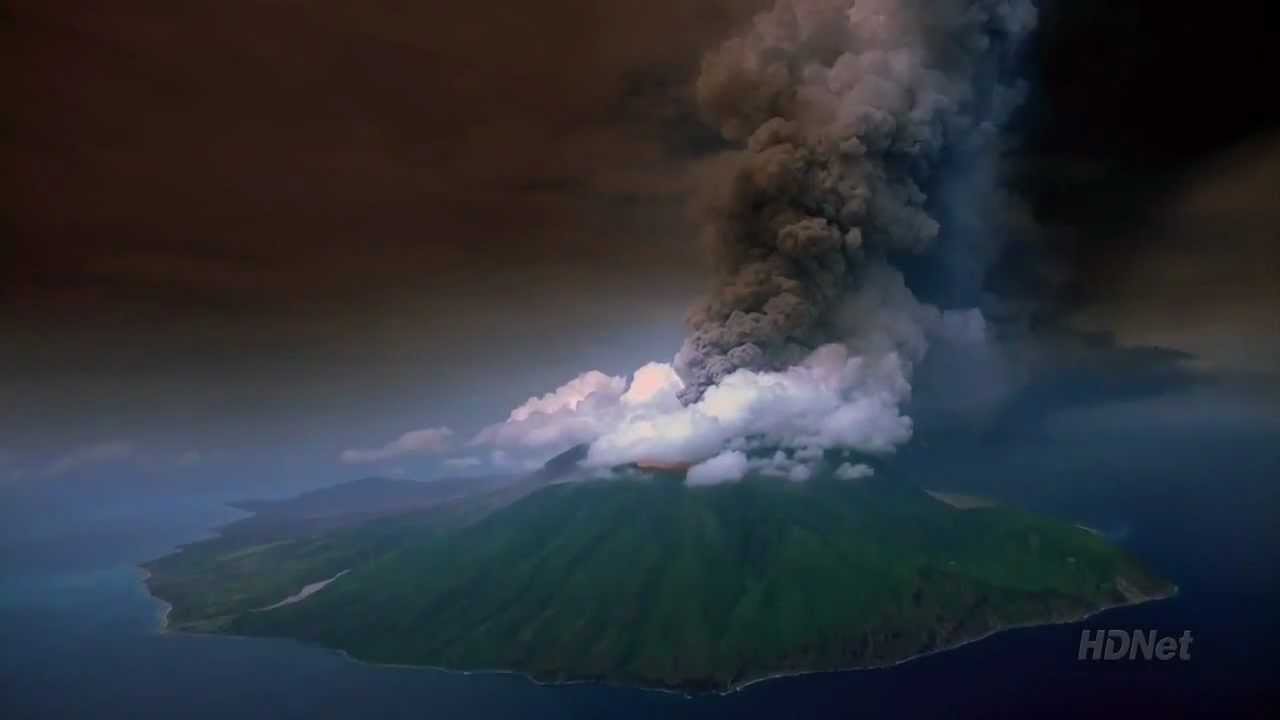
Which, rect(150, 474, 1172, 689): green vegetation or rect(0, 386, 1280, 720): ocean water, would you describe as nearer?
rect(0, 386, 1280, 720): ocean water

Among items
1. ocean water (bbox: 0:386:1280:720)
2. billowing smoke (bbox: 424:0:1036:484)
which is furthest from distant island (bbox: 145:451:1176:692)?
billowing smoke (bbox: 424:0:1036:484)

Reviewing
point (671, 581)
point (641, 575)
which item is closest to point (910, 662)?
point (671, 581)

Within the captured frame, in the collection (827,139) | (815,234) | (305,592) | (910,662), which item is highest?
(827,139)

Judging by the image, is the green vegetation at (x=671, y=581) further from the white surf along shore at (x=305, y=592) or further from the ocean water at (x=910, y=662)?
the ocean water at (x=910, y=662)

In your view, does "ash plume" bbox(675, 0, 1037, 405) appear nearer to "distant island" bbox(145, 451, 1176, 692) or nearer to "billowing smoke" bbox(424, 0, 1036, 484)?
"billowing smoke" bbox(424, 0, 1036, 484)

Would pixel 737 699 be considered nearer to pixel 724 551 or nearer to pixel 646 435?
pixel 724 551

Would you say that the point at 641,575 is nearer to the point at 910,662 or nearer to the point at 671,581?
the point at 671,581
